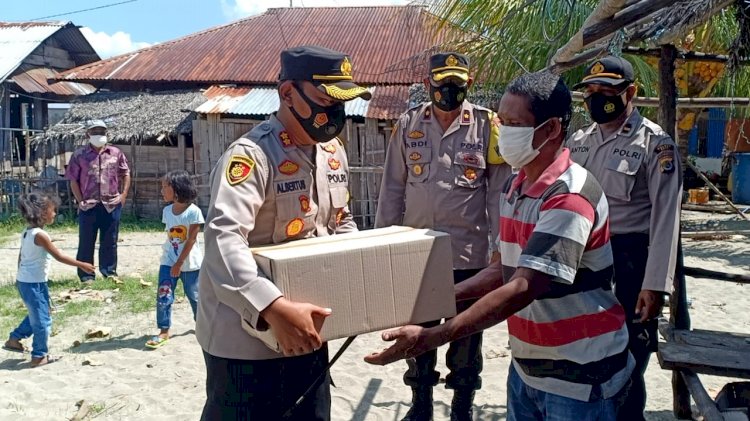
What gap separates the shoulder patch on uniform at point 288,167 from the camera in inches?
88.5

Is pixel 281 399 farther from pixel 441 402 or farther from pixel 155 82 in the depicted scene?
pixel 155 82

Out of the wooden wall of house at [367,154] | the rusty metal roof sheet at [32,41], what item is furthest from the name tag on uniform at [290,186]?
the rusty metal roof sheet at [32,41]

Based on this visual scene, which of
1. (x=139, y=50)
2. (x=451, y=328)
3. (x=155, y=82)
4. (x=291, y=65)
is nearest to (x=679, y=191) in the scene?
(x=451, y=328)

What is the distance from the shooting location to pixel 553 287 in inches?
78.0

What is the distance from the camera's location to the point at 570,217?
1854 millimetres

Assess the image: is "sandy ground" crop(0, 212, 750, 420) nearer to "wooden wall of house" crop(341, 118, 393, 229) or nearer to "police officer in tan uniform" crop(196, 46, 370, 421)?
"police officer in tan uniform" crop(196, 46, 370, 421)

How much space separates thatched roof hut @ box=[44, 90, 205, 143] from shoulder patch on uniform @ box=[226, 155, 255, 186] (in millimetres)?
11920

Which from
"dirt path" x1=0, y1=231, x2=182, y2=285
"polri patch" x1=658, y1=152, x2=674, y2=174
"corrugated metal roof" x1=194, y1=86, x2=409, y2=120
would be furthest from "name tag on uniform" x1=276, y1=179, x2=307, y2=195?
"corrugated metal roof" x1=194, y1=86, x2=409, y2=120

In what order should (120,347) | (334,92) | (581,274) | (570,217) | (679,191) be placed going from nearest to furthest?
(570,217) < (581,274) < (334,92) < (679,191) < (120,347)

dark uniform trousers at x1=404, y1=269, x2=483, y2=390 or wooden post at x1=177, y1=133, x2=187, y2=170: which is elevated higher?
wooden post at x1=177, y1=133, x2=187, y2=170

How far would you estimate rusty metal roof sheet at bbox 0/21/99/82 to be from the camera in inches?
667

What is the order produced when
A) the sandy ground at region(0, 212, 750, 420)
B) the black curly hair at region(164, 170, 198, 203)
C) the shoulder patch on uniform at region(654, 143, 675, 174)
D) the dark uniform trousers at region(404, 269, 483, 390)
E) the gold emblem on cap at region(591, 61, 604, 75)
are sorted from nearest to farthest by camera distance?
the shoulder patch on uniform at region(654, 143, 675, 174) < the gold emblem on cap at region(591, 61, 604, 75) < the dark uniform trousers at region(404, 269, 483, 390) < the sandy ground at region(0, 212, 750, 420) < the black curly hair at region(164, 170, 198, 203)

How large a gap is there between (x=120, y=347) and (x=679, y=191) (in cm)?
464

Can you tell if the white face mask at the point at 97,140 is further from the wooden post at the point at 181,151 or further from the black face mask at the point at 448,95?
the wooden post at the point at 181,151
